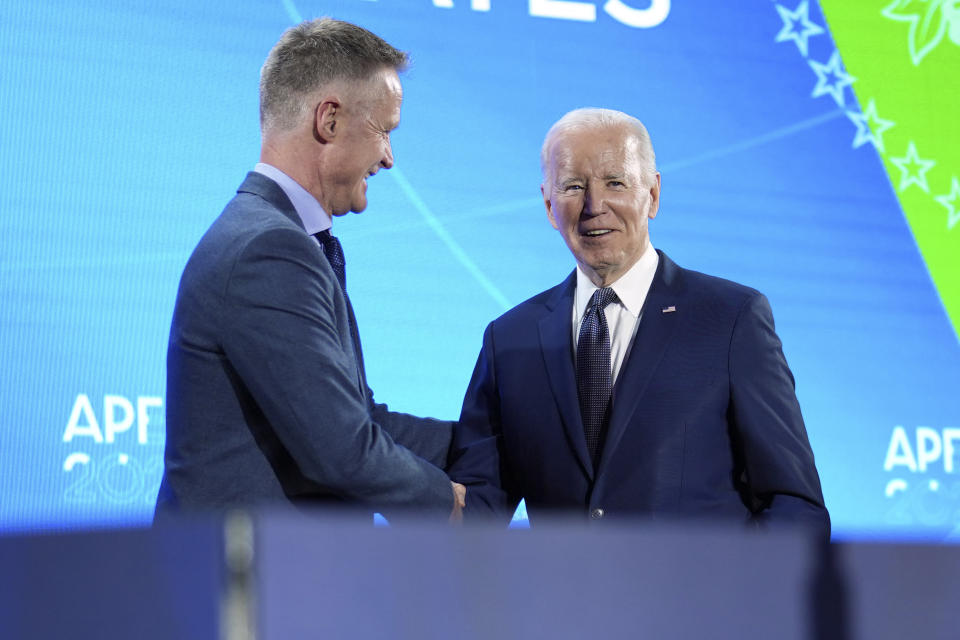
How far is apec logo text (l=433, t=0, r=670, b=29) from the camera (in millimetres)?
3672

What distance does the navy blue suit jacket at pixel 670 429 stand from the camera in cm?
235

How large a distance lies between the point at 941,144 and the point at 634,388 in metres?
2.24

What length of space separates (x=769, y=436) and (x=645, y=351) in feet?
1.01

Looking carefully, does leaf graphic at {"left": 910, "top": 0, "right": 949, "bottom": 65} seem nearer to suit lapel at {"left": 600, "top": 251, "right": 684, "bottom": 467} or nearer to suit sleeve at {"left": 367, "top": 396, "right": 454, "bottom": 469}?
suit lapel at {"left": 600, "top": 251, "right": 684, "bottom": 467}

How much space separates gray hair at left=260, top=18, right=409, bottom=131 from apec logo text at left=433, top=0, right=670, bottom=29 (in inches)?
46.9

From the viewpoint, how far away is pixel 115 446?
2.98 meters

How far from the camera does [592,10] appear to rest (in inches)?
146

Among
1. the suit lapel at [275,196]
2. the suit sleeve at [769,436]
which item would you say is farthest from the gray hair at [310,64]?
the suit sleeve at [769,436]

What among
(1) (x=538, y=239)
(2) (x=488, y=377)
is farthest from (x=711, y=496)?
(1) (x=538, y=239)

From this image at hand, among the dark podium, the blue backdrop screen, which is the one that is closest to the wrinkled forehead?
the blue backdrop screen

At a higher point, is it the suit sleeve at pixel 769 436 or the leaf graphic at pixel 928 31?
the leaf graphic at pixel 928 31

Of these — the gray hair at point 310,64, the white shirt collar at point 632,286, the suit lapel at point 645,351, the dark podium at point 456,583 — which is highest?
the gray hair at point 310,64

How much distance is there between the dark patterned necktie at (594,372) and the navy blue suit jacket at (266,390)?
Result: 19.0 inches

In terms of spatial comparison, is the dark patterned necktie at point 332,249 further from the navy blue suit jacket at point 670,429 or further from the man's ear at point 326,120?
the navy blue suit jacket at point 670,429
